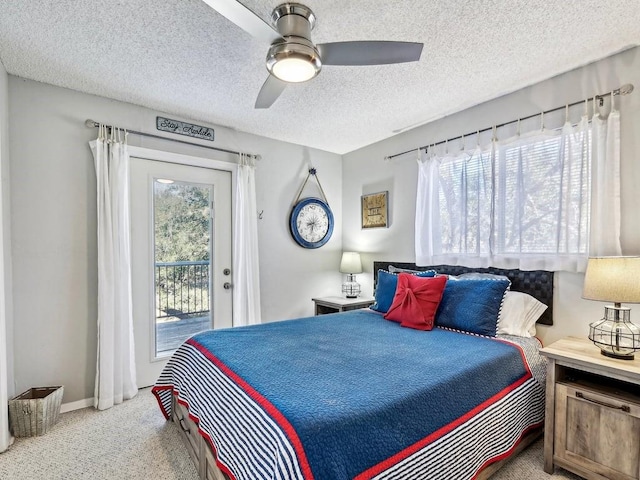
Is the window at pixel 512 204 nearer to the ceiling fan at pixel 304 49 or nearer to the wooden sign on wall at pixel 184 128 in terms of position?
the ceiling fan at pixel 304 49

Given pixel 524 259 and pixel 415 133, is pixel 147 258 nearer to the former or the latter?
pixel 415 133

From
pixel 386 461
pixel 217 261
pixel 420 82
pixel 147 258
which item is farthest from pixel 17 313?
pixel 420 82

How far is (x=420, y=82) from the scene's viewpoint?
2.48 meters

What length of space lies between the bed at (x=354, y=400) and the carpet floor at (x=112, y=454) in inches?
4.0

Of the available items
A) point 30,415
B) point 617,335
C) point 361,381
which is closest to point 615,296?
point 617,335

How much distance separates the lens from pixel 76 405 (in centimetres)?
260

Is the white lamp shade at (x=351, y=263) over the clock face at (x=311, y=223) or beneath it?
beneath

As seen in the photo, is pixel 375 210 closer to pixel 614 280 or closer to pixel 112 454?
pixel 614 280

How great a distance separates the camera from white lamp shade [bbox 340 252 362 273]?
3.94 metres

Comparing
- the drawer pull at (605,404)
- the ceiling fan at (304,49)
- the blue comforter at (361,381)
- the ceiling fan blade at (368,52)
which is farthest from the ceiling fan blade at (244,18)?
the drawer pull at (605,404)

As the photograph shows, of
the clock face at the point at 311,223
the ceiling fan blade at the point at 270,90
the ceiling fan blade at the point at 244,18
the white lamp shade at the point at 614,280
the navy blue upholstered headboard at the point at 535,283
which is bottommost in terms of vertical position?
the navy blue upholstered headboard at the point at 535,283

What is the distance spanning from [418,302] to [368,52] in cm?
173

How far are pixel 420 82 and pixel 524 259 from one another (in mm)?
1579

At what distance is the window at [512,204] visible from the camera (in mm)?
2211
